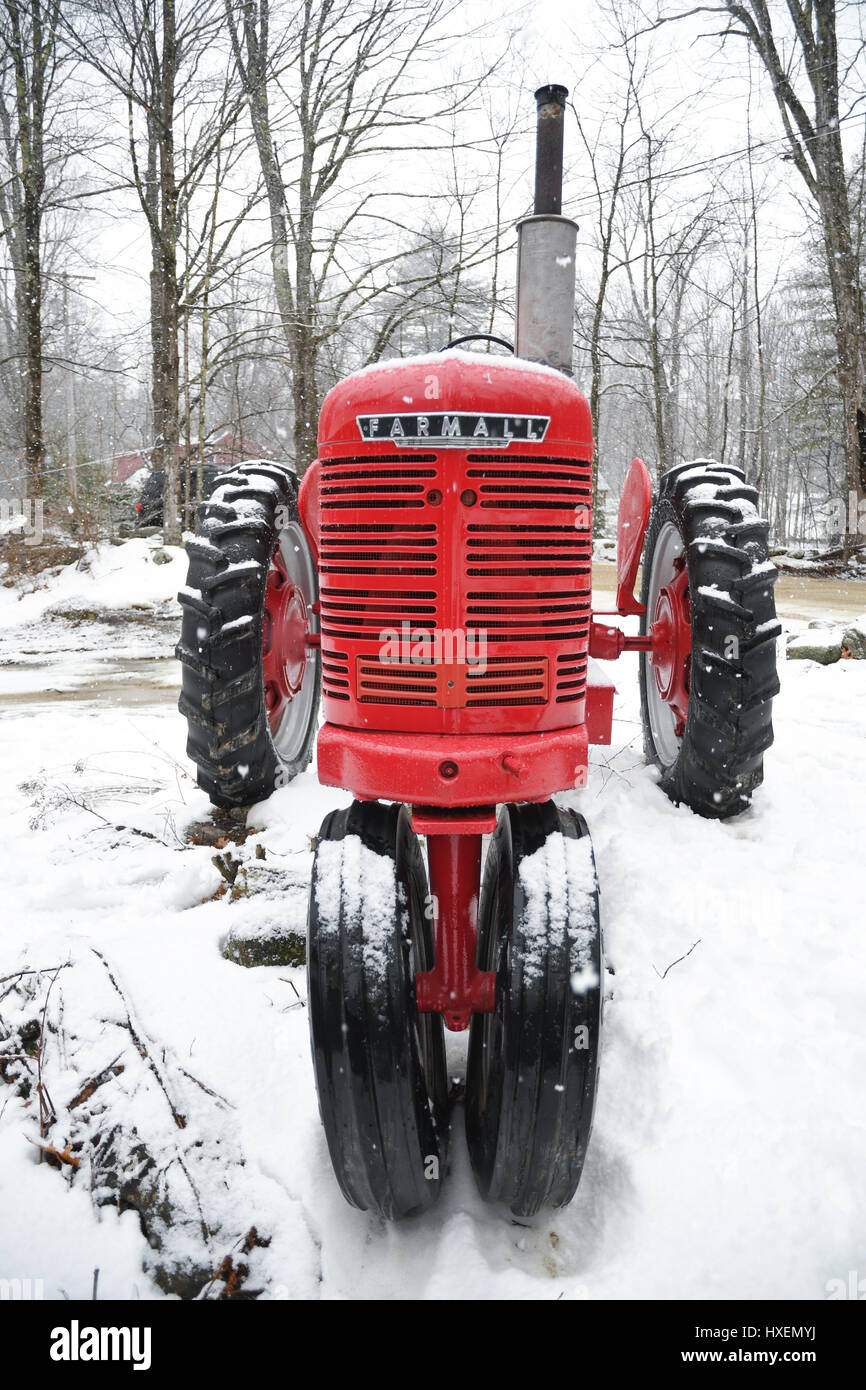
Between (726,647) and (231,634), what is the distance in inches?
61.5

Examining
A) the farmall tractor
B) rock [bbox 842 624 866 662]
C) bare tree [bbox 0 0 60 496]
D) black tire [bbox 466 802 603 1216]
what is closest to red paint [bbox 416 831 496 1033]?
the farmall tractor

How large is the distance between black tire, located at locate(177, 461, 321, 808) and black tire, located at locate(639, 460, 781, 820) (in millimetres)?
1435

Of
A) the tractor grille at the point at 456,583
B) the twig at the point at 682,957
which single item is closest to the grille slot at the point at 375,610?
the tractor grille at the point at 456,583

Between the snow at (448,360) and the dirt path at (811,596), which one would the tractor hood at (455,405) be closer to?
the snow at (448,360)

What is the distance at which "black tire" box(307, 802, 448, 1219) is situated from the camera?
1601 mm

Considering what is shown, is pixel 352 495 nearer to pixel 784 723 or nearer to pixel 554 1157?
pixel 554 1157

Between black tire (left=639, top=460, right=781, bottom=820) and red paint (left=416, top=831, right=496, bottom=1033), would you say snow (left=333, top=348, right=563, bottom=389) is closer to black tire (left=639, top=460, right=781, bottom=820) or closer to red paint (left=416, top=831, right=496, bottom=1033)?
red paint (left=416, top=831, right=496, bottom=1033)

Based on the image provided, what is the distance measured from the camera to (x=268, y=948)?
2.55m

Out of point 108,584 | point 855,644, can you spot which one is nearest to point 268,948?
point 855,644

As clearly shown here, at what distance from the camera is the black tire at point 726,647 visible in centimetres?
272

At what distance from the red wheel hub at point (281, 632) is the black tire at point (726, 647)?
4.67 feet

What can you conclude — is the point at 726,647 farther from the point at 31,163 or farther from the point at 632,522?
the point at 31,163

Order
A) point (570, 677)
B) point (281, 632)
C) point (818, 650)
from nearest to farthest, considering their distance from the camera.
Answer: point (570, 677) < point (281, 632) < point (818, 650)
